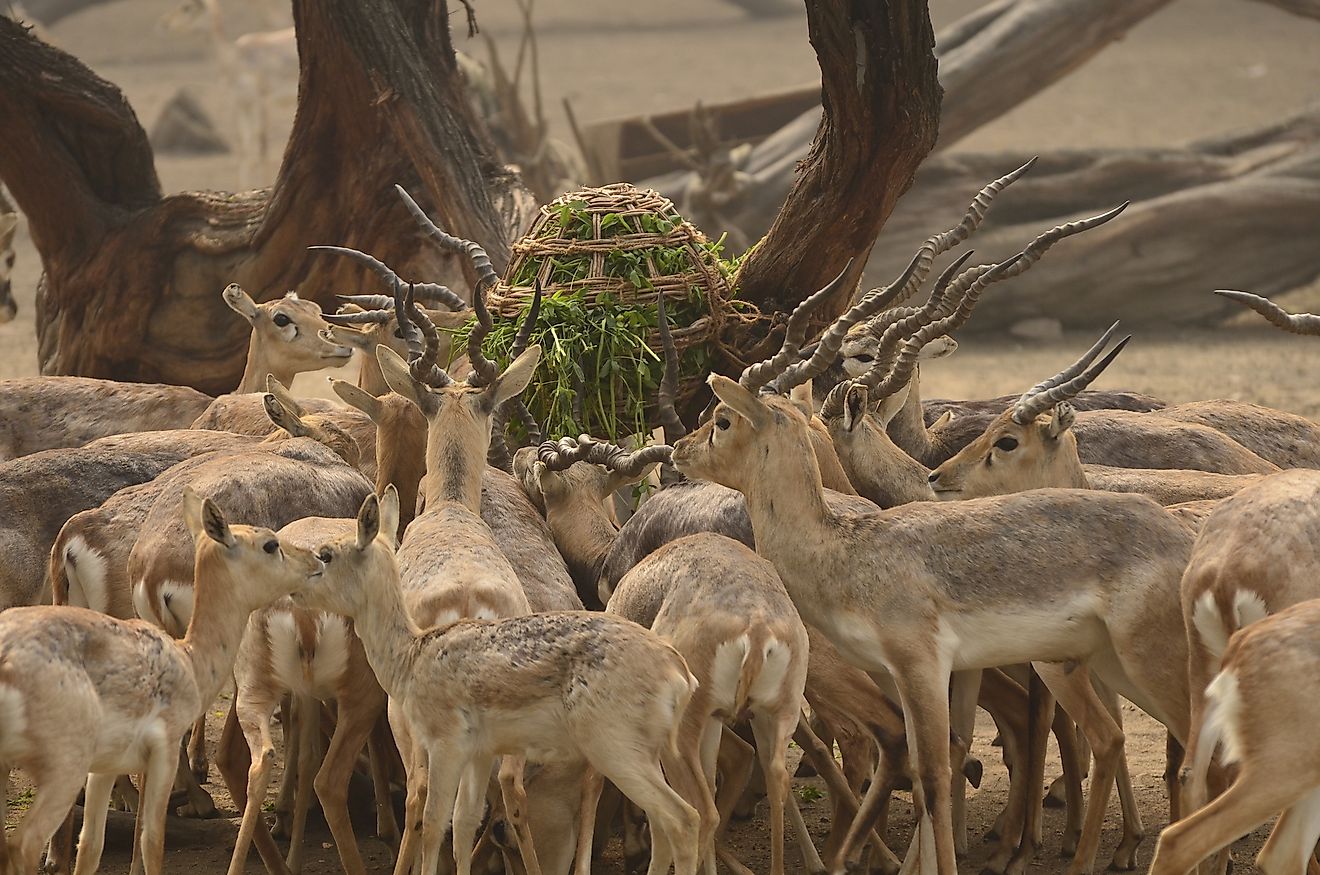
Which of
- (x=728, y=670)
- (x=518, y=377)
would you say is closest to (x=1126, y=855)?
(x=728, y=670)

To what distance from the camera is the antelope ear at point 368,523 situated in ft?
17.9

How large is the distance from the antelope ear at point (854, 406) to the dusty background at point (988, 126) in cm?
158

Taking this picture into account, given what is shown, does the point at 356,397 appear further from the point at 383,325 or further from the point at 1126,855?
the point at 1126,855

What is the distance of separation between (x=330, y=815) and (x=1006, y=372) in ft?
33.7

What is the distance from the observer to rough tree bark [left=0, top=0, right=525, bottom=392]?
1074 cm

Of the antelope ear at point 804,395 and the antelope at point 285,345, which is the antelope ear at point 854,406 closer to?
the antelope ear at point 804,395

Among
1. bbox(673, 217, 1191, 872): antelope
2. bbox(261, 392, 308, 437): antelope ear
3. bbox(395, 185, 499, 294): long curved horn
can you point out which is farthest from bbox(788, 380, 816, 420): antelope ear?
bbox(261, 392, 308, 437): antelope ear

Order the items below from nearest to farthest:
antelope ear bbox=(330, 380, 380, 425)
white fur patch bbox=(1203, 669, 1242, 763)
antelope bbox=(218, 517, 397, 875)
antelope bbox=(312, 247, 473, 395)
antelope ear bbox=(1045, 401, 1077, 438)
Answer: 1. white fur patch bbox=(1203, 669, 1242, 763)
2. antelope bbox=(218, 517, 397, 875)
3. antelope ear bbox=(1045, 401, 1077, 438)
4. antelope ear bbox=(330, 380, 380, 425)
5. antelope bbox=(312, 247, 473, 395)

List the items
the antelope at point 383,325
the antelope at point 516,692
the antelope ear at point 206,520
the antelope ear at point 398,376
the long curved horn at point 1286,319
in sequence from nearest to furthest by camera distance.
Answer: the antelope at point 516,692 < the antelope ear at point 206,520 < the long curved horn at point 1286,319 < the antelope ear at point 398,376 < the antelope at point 383,325

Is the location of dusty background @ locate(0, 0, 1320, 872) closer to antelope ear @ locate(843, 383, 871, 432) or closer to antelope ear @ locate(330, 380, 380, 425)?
antelope ear @ locate(843, 383, 871, 432)

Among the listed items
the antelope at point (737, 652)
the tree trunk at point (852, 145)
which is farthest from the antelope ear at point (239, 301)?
the antelope at point (737, 652)

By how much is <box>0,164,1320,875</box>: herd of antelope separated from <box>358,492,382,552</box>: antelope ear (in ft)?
0.04

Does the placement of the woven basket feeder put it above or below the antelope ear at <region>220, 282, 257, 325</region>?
above

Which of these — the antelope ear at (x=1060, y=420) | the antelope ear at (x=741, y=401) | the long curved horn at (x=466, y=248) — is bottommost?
the antelope ear at (x=1060, y=420)
